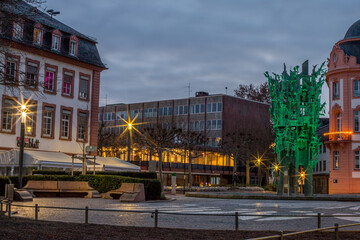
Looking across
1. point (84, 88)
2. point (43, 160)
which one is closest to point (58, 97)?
point (84, 88)

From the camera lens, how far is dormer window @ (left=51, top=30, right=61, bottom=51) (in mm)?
46031

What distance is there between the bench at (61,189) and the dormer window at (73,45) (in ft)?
58.9

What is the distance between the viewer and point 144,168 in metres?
77.7

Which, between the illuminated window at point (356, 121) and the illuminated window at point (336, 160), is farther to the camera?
the illuminated window at point (336, 160)

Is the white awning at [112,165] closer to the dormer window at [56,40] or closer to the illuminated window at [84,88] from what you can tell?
the illuminated window at [84,88]

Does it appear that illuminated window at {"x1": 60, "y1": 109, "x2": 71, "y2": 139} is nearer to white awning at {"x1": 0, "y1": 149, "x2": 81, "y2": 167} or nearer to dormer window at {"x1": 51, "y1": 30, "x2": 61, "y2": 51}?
dormer window at {"x1": 51, "y1": 30, "x2": 61, "y2": 51}

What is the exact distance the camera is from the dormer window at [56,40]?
46.0 meters

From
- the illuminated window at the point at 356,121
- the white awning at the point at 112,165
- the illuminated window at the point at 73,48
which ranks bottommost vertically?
the white awning at the point at 112,165

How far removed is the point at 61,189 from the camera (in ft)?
104

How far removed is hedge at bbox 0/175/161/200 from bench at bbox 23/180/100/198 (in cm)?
57

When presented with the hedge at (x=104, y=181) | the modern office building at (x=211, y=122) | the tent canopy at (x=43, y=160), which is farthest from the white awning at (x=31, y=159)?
the modern office building at (x=211, y=122)

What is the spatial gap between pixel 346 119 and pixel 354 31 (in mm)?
8723

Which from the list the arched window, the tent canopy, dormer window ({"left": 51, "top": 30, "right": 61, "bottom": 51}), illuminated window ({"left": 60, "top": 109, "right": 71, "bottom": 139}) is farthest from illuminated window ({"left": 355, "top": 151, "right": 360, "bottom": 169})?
dormer window ({"left": 51, "top": 30, "right": 61, "bottom": 51})

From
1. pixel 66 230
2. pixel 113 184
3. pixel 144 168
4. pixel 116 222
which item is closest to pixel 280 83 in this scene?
pixel 113 184
